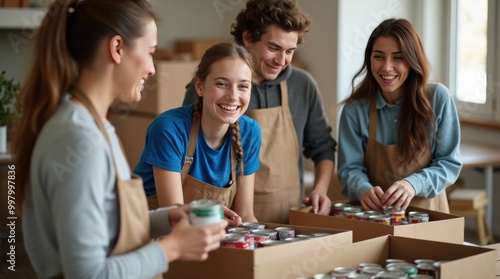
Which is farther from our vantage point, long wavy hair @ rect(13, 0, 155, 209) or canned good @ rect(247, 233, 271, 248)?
canned good @ rect(247, 233, 271, 248)

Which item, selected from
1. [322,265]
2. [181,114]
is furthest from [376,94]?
[322,265]

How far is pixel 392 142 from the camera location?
2.49 meters

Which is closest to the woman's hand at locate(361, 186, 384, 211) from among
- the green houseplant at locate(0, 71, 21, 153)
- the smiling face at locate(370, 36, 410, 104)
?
the smiling face at locate(370, 36, 410, 104)

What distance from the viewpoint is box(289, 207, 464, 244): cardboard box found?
2.04m

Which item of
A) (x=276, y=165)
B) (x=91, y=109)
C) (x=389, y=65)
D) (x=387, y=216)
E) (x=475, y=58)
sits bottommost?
(x=387, y=216)

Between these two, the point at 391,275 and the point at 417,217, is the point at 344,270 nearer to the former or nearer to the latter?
the point at 391,275

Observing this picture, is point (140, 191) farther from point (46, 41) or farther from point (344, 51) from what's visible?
point (344, 51)

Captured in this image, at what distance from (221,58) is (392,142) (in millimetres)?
735

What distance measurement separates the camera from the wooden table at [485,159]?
4.11 metres

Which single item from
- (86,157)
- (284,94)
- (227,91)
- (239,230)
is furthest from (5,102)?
(86,157)

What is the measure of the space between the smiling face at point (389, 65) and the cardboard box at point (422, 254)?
66 cm

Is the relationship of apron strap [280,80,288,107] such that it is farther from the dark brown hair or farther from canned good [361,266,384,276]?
canned good [361,266,384,276]

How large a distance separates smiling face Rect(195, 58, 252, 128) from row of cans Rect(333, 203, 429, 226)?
473 millimetres

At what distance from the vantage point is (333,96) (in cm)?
501
